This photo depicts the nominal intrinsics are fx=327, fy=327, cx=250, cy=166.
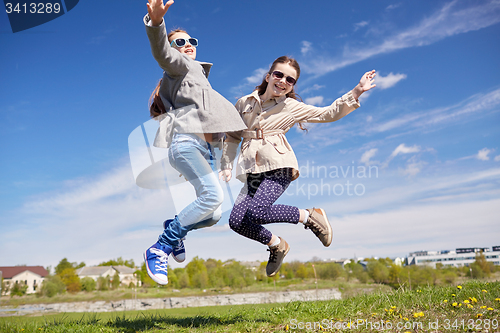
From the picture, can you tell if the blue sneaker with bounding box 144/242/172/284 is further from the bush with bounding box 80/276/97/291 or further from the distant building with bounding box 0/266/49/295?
the bush with bounding box 80/276/97/291

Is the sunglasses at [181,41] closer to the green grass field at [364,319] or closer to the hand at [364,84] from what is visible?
the hand at [364,84]

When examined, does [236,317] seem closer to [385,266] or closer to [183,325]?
[183,325]

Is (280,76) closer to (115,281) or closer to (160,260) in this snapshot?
(160,260)

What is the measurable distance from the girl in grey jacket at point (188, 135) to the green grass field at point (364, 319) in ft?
3.85

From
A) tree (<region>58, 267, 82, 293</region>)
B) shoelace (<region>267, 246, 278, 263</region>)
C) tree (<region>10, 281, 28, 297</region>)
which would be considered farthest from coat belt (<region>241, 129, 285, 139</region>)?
tree (<region>10, 281, 28, 297</region>)

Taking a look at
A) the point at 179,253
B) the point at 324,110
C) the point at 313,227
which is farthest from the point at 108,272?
the point at 324,110

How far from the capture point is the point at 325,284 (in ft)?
186

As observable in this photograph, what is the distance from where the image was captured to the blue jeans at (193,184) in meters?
3.20

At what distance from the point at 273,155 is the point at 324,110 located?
2.77ft

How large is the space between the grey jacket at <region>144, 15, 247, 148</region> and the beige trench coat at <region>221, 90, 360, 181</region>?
34cm

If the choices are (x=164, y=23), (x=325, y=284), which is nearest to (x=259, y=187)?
(x=164, y=23)

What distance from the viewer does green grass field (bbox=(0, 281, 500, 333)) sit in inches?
111

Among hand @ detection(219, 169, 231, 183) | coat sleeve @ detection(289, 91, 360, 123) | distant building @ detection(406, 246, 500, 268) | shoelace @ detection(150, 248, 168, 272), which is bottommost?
distant building @ detection(406, 246, 500, 268)

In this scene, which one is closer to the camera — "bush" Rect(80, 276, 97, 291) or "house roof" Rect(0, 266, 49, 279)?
"house roof" Rect(0, 266, 49, 279)
